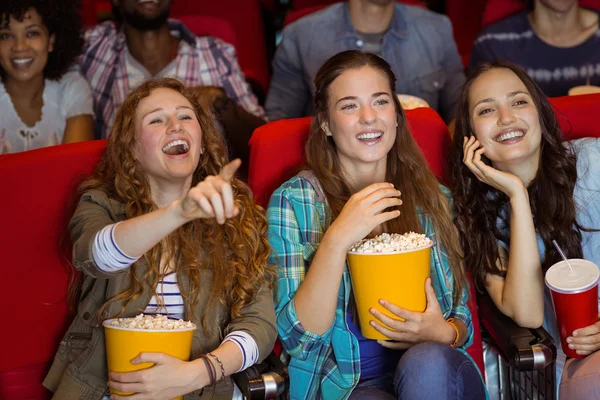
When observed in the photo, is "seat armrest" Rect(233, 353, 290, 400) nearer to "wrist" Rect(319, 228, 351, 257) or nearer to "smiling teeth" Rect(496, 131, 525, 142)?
"wrist" Rect(319, 228, 351, 257)

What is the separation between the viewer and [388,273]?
1448mm

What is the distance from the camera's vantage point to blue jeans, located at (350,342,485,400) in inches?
57.6

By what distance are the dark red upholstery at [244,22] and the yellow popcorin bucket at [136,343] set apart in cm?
176

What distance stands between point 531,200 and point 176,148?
0.75 m

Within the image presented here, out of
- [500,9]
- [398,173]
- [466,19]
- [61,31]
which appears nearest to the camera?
[398,173]

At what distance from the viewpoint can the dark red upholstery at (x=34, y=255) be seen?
1.64 m

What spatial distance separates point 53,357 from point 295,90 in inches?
50.4

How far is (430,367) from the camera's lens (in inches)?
58.0

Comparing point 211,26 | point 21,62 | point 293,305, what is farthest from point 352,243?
point 211,26

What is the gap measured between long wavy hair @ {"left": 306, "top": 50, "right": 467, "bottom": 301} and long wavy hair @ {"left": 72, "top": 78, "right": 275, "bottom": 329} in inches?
7.0

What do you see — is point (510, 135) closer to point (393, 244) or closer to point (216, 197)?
point (393, 244)

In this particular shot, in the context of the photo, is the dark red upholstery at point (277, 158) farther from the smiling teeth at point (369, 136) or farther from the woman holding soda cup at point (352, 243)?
the smiling teeth at point (369, 136)

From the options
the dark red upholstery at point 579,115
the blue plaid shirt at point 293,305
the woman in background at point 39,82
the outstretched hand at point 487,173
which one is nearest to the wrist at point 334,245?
the blue plaid shirt at point 293,305

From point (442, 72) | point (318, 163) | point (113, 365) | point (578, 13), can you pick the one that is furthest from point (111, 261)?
point (578, 13)
